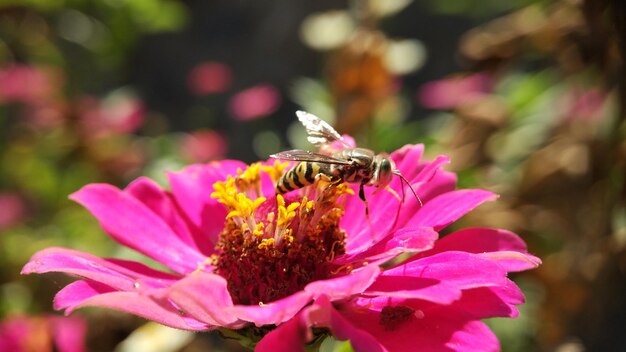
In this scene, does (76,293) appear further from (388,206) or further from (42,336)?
(42,336)

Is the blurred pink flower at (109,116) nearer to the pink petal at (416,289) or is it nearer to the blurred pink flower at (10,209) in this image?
the blurred pink flower at (10,209)

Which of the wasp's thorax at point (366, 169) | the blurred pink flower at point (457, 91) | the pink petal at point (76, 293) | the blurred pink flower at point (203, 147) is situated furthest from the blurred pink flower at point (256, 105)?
the pink petal at point (76, 293)

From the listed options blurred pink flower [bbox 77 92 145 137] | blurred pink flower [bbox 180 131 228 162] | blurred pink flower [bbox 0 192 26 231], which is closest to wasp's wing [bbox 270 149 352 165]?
blurred pink flower [bbox 180 131 228 162]

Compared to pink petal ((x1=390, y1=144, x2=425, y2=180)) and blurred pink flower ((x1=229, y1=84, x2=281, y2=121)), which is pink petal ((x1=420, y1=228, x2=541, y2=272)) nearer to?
pink petal ((x1=390, y1=144, x2=425, y2=180))

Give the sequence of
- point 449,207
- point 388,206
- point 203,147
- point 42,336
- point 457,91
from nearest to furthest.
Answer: point 449,207
point 388,206
point 42,336
point 457,91
point 203,147

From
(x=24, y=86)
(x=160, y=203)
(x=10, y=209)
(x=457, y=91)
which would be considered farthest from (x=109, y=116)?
(x=160, y=203)

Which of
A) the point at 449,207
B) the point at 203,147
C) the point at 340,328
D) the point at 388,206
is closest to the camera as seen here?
the point at 340,328

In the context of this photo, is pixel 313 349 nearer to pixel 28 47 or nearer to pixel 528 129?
pixel 528 129
